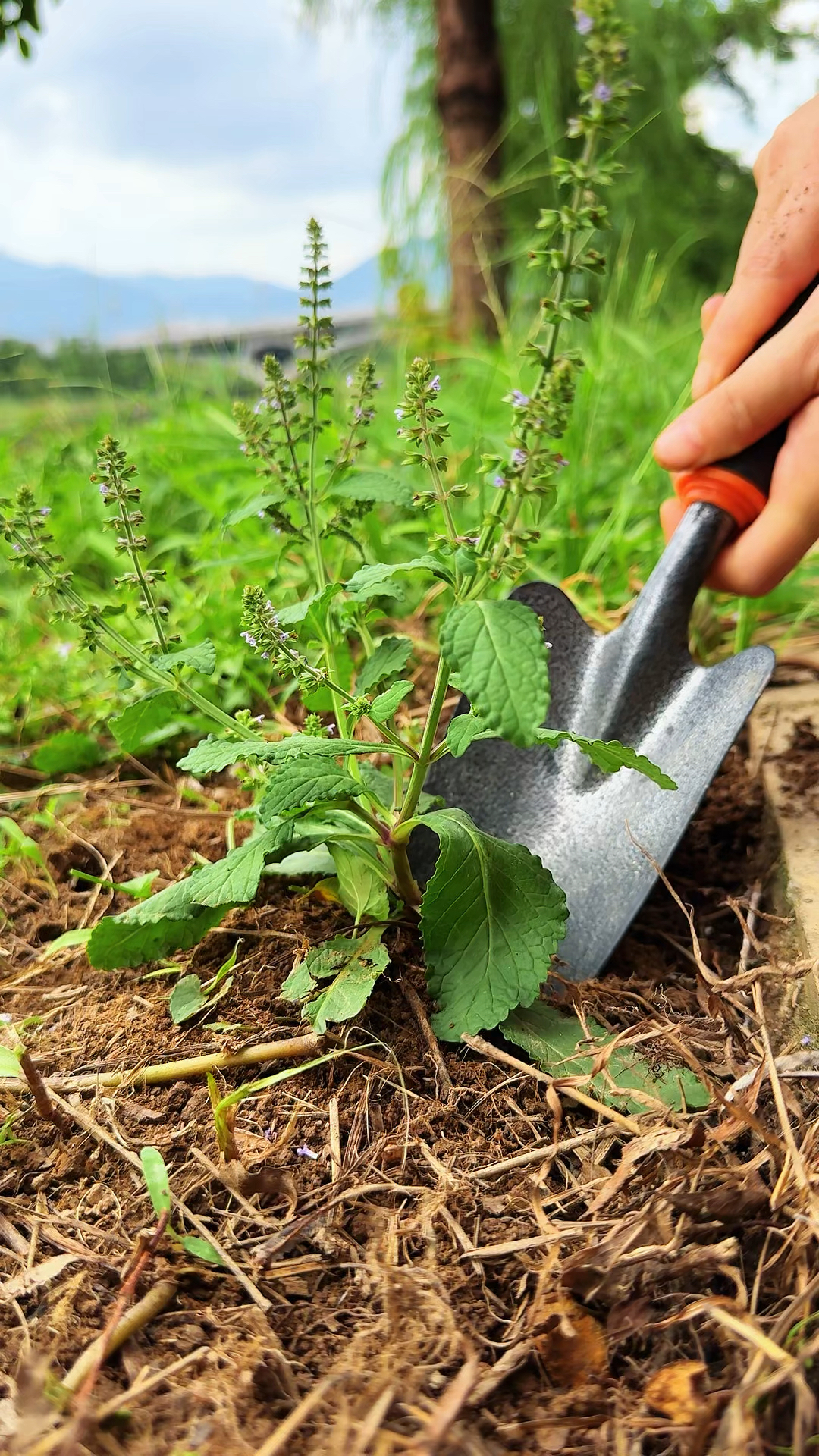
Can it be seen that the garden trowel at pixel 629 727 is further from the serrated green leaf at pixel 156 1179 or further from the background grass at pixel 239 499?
the serrated green leaf at pixel 156 1179

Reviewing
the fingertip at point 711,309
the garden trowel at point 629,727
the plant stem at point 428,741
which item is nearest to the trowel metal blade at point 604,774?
the garden trowel at point 629,727

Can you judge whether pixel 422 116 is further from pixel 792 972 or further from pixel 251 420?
pixel 792 972

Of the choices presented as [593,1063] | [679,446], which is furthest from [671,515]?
[593,1063]

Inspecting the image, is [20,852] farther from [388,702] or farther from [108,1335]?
[108,1335]

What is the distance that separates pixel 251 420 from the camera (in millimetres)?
1208

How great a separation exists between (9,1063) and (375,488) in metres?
0.78

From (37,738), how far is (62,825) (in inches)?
17.6

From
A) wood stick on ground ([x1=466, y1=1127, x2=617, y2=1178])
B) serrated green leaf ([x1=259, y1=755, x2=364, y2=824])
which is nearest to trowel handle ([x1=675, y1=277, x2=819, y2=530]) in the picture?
serrated green leaf ([x1=259, y1=755, x2=364, y2=824])

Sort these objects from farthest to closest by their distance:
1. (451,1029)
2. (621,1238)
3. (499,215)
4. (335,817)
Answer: (499,215) < (335,817) < (451,1029) < (621,1238)

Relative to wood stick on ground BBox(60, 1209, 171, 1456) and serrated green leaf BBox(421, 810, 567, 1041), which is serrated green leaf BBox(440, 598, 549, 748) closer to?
serrated green leaf BBox(421, 810, 567, 1041)

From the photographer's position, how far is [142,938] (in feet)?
3.69

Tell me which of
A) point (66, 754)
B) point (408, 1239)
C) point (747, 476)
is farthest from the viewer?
point (66, 754)

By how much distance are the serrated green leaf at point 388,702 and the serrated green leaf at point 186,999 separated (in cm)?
38

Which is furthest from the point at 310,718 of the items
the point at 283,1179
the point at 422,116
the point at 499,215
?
the point at 422,116
